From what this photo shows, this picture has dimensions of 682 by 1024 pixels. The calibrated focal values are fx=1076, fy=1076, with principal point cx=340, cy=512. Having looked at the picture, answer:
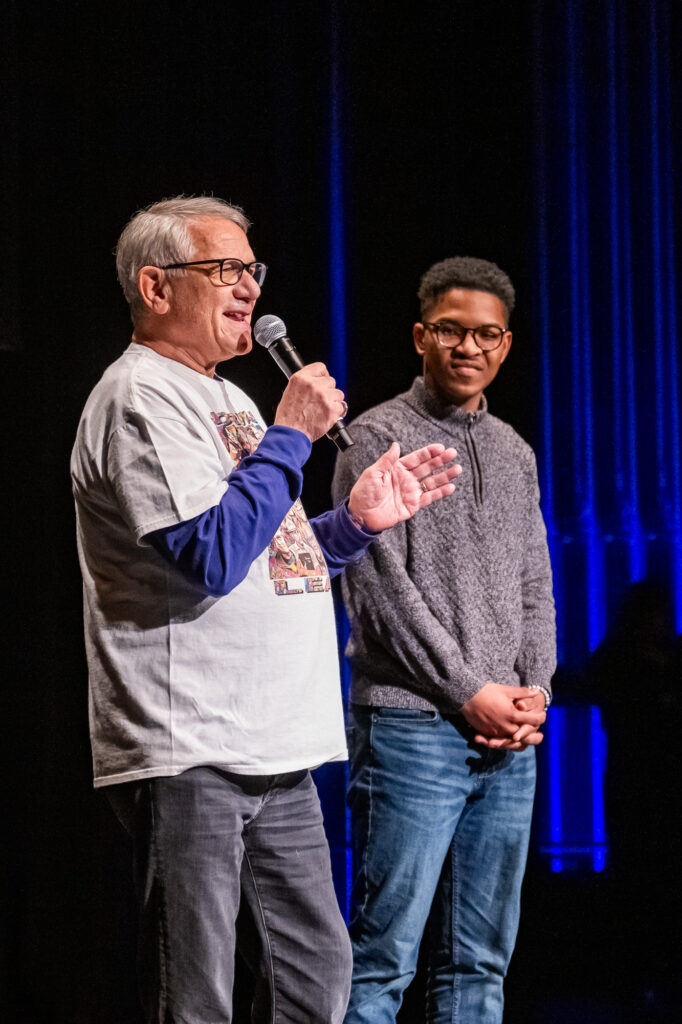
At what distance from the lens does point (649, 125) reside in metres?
2.84

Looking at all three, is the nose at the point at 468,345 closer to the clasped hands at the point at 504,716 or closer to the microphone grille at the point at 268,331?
the microphone grille at the point at 268,331

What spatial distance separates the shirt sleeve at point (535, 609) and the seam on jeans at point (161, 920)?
2.86 ft

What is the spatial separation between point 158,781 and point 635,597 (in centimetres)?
180

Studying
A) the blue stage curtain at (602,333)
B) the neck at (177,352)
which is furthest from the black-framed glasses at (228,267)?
the blue stage curtain at (602,333)

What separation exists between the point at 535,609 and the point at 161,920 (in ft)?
3.28

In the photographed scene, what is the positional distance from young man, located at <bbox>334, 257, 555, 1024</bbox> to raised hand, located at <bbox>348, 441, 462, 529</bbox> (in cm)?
19

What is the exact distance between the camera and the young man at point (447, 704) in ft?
6.09

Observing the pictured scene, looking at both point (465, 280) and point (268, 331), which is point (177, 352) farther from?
point (465, 280)

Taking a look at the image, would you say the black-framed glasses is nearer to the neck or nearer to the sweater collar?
the neck

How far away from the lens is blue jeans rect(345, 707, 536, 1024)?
1.85 m

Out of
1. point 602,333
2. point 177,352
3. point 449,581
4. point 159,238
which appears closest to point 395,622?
point 449,581

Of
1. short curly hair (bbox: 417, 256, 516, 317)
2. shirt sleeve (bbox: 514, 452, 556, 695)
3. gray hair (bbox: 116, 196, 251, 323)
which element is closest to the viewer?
gray hair (bbox: 116, 196, 251, 323)

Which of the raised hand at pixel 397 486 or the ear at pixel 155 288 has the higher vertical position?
the ear at pixel 155 288

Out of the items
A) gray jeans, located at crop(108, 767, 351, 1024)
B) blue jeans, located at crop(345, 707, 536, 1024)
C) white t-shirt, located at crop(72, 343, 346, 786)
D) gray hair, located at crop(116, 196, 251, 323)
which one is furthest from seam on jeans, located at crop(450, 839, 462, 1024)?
gray hair, located at crop(116, 196, 251, 323)
